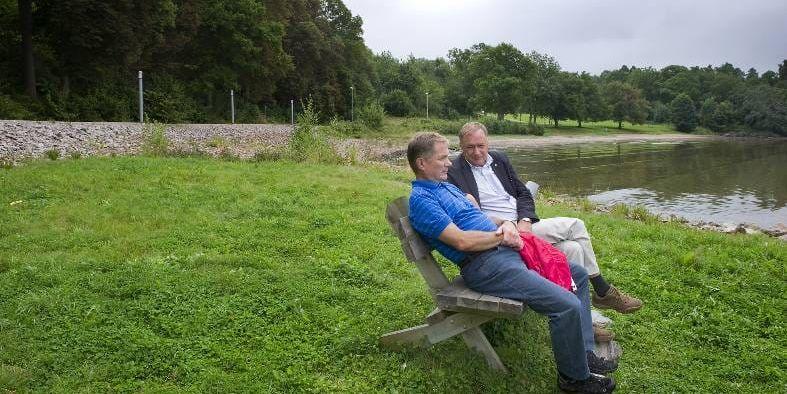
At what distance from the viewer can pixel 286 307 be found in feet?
17.3

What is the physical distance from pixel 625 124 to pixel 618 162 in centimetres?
6720

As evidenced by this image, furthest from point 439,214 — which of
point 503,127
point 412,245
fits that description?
point 503,127

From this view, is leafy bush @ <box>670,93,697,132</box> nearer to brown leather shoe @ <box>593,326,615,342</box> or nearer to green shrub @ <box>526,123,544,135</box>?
green shrub @ <box>526,123,544,135</box>

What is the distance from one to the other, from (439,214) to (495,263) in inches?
21.6

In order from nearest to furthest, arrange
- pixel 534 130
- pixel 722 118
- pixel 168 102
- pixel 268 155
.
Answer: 1. pixel 268 155
2. pixel 168 102
3. pixel 534 130
4. pixel 722 118

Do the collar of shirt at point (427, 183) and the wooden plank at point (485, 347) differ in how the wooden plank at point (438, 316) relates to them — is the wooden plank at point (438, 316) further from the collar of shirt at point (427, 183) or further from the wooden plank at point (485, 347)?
the collar of shirt at point (427, 183)

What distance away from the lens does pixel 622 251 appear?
7828 millimetres

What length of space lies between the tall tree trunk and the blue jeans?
27.0 meters

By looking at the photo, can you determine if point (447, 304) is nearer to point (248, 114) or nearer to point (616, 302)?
point (616, 302)

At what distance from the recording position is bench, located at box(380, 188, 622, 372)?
3.75 metres

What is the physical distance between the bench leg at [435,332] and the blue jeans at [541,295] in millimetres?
238

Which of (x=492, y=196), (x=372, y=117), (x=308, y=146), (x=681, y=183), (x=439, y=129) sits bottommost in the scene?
(x=681, y=183)

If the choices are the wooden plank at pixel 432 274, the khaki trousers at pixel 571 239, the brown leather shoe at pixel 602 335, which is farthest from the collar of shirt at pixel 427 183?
the brown leather shoe at pixel 602 335

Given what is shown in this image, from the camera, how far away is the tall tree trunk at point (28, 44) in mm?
23484
